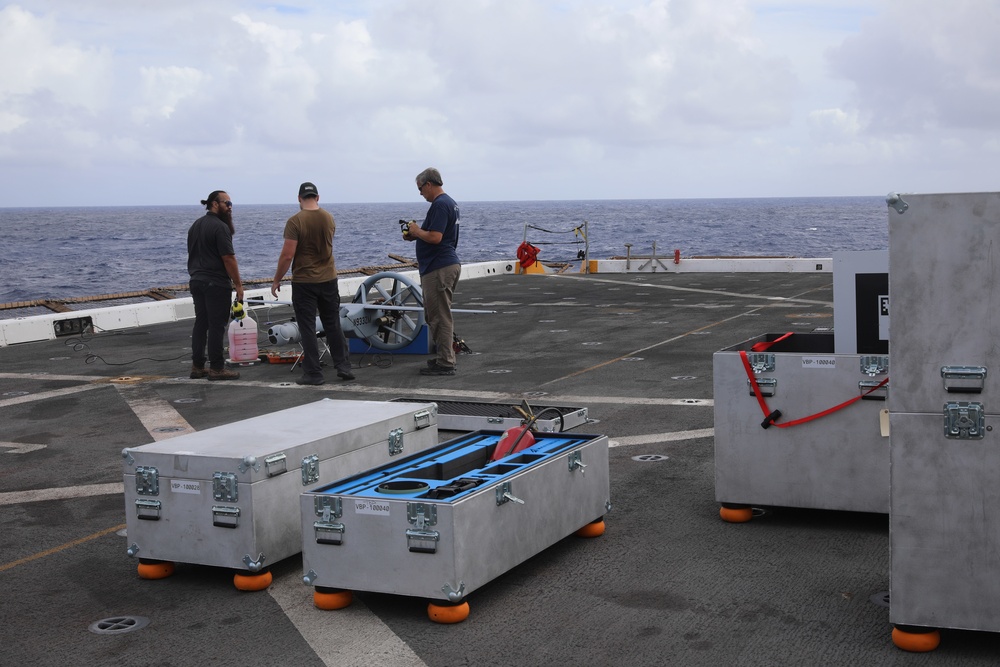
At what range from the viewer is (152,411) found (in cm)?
1030

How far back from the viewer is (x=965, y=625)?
4164 millimetres

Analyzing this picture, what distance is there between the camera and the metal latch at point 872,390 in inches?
222

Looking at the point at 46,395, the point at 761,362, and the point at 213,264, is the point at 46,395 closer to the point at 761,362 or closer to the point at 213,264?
the point at 213,264

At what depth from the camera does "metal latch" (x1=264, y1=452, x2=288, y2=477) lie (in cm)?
520

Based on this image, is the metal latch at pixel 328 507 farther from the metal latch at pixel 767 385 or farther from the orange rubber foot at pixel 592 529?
the metal latch at pixel 767 385

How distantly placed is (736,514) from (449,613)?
2074 mm

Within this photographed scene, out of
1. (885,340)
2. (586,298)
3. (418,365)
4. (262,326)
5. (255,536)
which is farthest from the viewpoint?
(586,298)

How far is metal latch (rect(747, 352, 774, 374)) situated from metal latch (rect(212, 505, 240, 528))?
2832 mm

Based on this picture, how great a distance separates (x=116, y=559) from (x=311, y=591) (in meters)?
1.32

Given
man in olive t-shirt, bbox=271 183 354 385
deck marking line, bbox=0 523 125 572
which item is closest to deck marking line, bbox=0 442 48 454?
deck marking line, bbox=0 523 125 572

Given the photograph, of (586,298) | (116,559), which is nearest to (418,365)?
(116,559)

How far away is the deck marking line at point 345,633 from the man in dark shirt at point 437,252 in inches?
257

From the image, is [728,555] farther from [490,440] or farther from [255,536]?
[255,536]

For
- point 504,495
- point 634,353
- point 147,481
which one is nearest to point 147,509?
point 147,481
